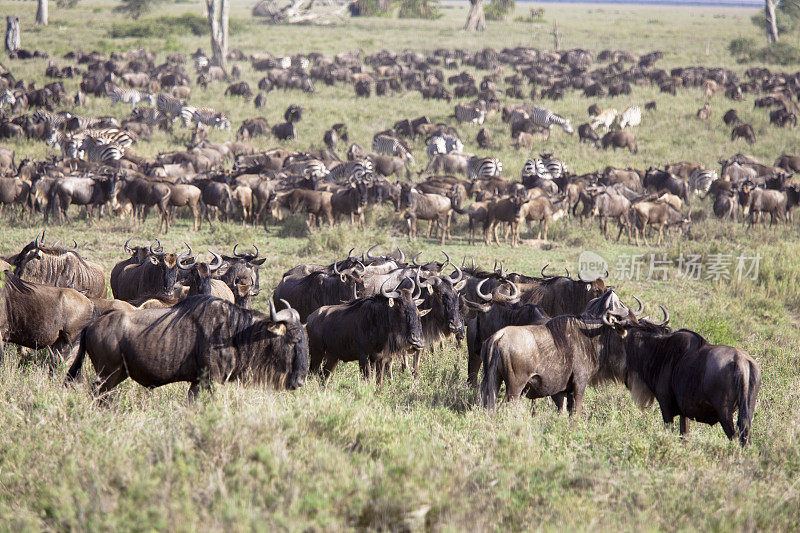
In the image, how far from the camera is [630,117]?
104 ft

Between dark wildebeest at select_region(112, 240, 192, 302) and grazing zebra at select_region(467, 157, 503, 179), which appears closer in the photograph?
dark wildebeest at select_region(112, 240, 192, 302)

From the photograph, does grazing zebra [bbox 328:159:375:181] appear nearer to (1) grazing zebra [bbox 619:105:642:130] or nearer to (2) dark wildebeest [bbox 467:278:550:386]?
(1) grazing zebra [bbox 619:105:642:130]

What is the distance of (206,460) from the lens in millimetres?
4340

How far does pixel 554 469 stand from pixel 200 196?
1472 cm

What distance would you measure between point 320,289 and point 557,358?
378cm

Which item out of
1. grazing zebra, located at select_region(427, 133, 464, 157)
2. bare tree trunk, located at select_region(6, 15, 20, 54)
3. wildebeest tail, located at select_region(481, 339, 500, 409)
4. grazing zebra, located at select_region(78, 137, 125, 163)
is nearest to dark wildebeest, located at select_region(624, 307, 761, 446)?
wildebeest tail, located at select_region(481, 339, 500, 409)

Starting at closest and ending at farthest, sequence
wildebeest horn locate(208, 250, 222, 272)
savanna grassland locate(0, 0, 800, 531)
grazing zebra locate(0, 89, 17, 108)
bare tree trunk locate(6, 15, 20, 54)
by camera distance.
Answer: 1. savanna grassland locate(0, 0, 800, 531)
2. wildebeest horn locate(208, 250, 222, 272)
3. grazing zebra locate(0, 89, 17, 108)
4. bare tree trunk locate(6, 15, 20, 54)

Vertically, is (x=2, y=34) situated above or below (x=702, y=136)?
above

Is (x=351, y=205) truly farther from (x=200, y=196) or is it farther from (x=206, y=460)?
(x=206, y=460)

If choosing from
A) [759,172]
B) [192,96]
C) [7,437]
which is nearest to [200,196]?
[7,437]

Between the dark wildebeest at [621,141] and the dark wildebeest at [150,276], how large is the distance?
22.3 metres

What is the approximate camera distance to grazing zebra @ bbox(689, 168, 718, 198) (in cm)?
2236

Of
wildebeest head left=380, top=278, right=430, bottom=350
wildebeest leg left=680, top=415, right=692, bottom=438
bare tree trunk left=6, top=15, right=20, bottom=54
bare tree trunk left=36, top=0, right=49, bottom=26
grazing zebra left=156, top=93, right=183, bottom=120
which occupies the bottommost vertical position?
wildebeest leg left=680, top=415, right=692, bottom=438

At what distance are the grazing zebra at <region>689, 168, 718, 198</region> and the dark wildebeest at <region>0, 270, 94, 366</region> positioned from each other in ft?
66.3
